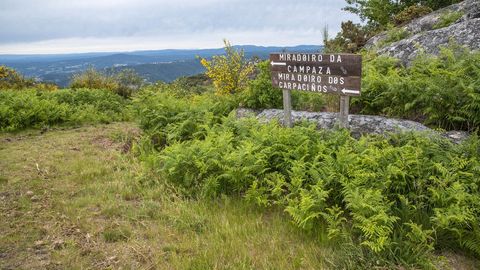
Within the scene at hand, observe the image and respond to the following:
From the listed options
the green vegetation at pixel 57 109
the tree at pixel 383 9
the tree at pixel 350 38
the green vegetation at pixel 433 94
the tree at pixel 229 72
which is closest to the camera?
the green vegetation at pixel 433 94

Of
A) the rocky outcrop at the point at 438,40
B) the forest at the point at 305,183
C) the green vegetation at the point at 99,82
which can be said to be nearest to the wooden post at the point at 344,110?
the forest at the point at 305,183

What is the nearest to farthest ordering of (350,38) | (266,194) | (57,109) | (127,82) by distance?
1. (266,194)
2. (57,109)
3. (350,38)
4. (127,82)

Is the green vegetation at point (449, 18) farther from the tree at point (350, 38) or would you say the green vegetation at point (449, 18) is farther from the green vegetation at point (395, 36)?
the tree at point (350, 38)

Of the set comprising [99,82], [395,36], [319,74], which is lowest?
[99,82]

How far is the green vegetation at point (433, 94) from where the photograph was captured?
21.5ft

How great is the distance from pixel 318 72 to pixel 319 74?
0.15 ft

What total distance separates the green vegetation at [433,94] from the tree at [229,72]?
239 inches

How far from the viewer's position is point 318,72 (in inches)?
280

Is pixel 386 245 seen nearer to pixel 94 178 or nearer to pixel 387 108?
pixel 387 108

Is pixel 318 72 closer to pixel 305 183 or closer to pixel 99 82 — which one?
pixel 305 183

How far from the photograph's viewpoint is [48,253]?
14.0 ft

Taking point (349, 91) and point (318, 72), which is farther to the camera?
point (318, 72)

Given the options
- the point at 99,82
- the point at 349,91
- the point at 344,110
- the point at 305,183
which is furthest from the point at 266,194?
the point at 99,82

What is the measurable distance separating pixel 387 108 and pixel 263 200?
3.98m
